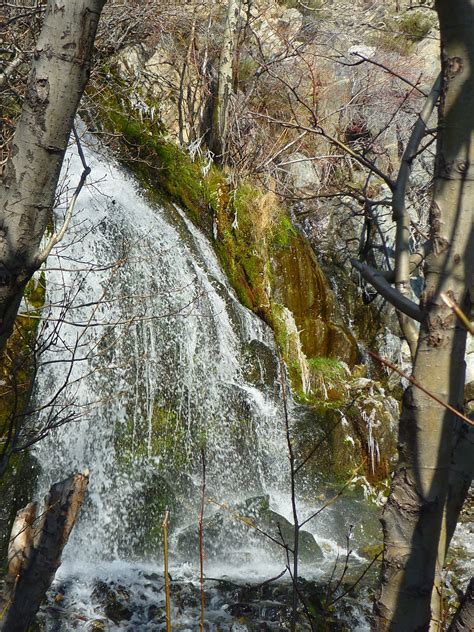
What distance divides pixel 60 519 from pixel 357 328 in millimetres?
7654

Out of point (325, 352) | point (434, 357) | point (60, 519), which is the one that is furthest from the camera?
point (325, 352)

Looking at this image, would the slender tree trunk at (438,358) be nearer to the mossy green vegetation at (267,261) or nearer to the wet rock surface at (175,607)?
the wet rock surface at (175,607)

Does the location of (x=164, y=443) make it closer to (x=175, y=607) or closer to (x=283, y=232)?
(x=175, y=607)

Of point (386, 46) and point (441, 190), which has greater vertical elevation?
point (386, 46)

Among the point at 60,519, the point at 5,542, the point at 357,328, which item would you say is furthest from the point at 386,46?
the point at 60,519

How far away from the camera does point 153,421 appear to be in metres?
5.85

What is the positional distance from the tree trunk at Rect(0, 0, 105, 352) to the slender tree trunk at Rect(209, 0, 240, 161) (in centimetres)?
782

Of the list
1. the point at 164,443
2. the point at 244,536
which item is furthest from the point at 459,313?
the point at 164,443

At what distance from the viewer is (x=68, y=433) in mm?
5301

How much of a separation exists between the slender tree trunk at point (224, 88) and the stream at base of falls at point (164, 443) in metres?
2.18

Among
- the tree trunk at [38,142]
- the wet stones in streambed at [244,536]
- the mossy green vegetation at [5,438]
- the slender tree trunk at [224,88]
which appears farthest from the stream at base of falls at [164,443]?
the tree trunk at [38,142]

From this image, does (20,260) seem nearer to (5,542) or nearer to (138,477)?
(5,542)

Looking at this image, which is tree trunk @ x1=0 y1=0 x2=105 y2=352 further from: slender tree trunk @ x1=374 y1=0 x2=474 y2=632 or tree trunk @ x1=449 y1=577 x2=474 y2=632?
tree trunk @ x1=449 y1=577 x2=474 y2=632

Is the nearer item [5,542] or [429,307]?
[429,307]
